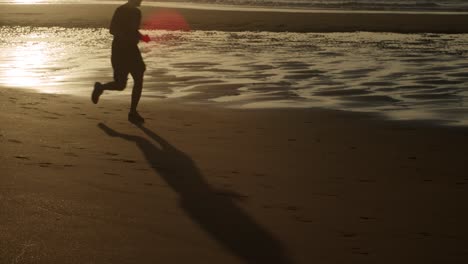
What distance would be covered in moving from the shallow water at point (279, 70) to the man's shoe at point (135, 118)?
196cm

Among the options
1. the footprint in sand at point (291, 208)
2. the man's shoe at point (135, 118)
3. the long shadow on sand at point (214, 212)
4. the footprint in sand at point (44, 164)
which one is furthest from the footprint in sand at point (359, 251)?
the man's shoe at point (135, 118)

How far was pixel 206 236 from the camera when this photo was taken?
5.20m

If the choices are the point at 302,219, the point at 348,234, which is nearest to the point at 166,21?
the point at 302,219

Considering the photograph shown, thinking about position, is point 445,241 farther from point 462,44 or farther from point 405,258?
point 462,44

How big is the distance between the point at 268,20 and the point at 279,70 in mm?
17729

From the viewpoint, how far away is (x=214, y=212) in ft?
19.1

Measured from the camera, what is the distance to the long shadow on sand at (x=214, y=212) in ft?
16.3

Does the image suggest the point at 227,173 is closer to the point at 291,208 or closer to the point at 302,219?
the point at 291,208

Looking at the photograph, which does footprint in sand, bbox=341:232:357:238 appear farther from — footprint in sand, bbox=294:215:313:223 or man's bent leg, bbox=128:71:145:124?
man's bent leg, bbox=128:71:145:124

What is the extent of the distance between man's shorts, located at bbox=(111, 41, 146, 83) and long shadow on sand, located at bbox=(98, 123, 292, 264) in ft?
8.23

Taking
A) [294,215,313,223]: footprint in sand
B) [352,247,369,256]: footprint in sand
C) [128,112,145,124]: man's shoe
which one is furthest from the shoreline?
[352,247,369,256]: footprint in sand

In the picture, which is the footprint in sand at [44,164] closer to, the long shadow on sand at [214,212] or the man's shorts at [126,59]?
the long shadow on sand at [214,212]

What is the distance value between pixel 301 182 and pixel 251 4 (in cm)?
4176

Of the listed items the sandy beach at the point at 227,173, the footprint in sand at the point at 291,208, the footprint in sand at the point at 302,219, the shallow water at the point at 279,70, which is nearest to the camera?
the sandy beach at the point at 227,173
